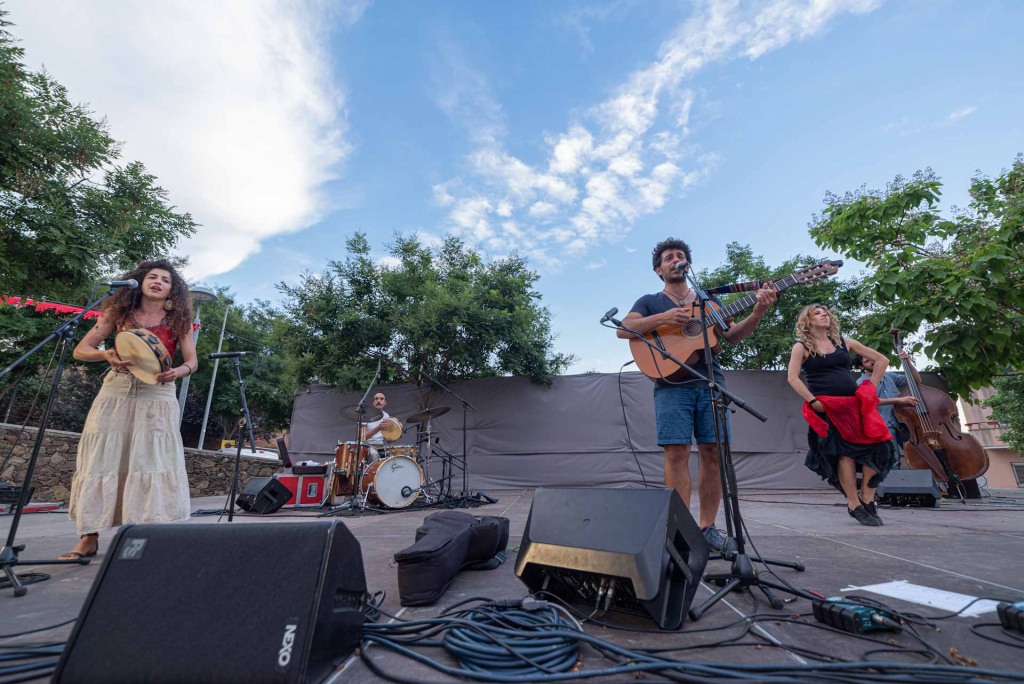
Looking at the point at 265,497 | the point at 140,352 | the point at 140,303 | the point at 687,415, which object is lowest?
the point at 265,497

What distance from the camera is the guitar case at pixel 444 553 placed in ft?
5.47

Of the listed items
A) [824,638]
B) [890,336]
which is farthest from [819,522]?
[890,336]

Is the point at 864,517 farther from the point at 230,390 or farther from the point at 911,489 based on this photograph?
the point at 230,390

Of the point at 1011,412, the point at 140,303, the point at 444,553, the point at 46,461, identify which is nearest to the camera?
the point at 444,553

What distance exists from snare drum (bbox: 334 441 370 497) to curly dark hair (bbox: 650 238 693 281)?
4.50m

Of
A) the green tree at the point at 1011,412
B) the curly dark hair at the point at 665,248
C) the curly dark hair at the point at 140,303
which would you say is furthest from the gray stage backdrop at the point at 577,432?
the green tree at the point at 1011,412

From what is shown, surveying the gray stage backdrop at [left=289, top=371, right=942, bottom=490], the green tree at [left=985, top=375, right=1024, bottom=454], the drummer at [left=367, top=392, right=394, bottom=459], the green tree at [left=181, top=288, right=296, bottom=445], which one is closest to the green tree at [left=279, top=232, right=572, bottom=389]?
the gray stage backdrop at [left=289, top=371, right=942, bottom=490]

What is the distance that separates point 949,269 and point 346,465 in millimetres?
8046

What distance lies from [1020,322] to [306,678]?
840 centimetres

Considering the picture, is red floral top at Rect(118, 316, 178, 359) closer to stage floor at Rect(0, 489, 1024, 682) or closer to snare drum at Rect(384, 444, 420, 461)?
stage floor at Rect(0, 489, 1024, 682)

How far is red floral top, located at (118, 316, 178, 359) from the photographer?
2742mm

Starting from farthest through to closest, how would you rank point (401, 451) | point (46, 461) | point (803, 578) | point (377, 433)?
point (46, 461) → point (377, 433) → point (401, 451) → point (803, 578)

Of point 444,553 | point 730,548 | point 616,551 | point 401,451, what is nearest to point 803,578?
point 730,548

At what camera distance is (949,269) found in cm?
556
